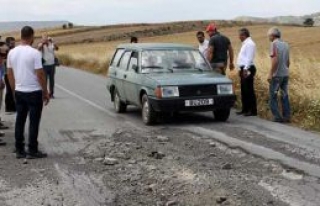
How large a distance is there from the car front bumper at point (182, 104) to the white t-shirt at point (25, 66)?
3130 mm


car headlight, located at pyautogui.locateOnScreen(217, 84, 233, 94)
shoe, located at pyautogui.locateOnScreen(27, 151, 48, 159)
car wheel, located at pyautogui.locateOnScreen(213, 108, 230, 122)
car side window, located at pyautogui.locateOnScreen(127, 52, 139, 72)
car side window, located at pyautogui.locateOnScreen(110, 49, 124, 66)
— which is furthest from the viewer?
car side window, located at pyautogui.locateOnScreen(110, 49, 124, 66)

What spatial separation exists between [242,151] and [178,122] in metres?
3.39

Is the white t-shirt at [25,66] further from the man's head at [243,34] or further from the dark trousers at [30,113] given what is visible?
the man's head at [243,34]

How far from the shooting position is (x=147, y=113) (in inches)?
457

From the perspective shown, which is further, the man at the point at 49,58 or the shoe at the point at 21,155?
the man at the point at 49,58

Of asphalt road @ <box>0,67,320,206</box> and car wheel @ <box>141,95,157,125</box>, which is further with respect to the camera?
car wheel @ <box>141,95,157,125</box>

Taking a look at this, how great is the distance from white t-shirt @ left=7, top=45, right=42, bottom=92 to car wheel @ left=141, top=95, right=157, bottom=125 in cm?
323

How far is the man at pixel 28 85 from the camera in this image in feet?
27.9

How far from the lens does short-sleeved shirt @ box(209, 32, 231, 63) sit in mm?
14227

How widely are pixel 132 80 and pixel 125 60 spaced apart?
47.1 inches

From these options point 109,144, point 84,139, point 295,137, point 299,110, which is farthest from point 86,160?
point 299,110

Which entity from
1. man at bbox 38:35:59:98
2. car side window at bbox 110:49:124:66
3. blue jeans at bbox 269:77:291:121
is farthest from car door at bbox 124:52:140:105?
man at bbox 38:35:59:98

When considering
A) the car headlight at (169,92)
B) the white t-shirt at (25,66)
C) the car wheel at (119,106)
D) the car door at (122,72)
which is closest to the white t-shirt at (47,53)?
the car door at (122,72)

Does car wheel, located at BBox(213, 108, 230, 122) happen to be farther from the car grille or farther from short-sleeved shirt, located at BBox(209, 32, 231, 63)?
short-sleeved shirt, located at BBox(209, 32, 231, 63)
